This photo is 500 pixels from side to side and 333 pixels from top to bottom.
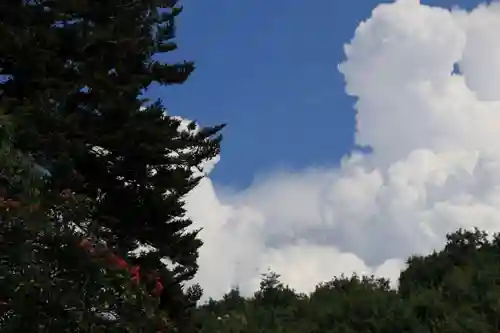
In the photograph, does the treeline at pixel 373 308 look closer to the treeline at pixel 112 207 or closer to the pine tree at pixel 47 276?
the treeline at pixel 112 207

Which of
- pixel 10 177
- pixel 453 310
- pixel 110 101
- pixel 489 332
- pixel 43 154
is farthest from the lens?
pixel 453 310

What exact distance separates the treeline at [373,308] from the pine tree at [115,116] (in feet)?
9.00

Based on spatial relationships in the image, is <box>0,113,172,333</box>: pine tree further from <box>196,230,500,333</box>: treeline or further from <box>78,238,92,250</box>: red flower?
<box>196,230,500,333</box>: treeline

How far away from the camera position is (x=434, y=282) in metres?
34.1

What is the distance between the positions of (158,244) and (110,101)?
3978mm

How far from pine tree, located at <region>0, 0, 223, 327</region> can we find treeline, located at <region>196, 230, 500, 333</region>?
2.74 meters

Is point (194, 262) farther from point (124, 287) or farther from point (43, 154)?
point (124, 287)

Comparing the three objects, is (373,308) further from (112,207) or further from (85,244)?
(85,244)

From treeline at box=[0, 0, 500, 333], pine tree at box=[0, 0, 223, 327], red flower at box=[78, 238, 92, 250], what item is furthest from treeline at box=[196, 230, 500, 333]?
red flower at box=[78, 238, 92, 250]

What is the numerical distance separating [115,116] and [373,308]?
40.5ft

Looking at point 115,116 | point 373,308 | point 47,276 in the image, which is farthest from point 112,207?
point 47,276

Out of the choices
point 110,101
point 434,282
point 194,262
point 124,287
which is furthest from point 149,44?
point 434,282

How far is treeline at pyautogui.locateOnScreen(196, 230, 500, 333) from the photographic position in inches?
975

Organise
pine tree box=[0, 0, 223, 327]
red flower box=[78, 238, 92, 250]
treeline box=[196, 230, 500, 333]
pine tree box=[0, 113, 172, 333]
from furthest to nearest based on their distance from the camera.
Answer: treeline box=[196, 230, 500, 333] → pine tree box=[0, 0, 223, 327] → red flower box=[78, 238, 92, 250] → pine tree box=[0, 113, 172, 333]
